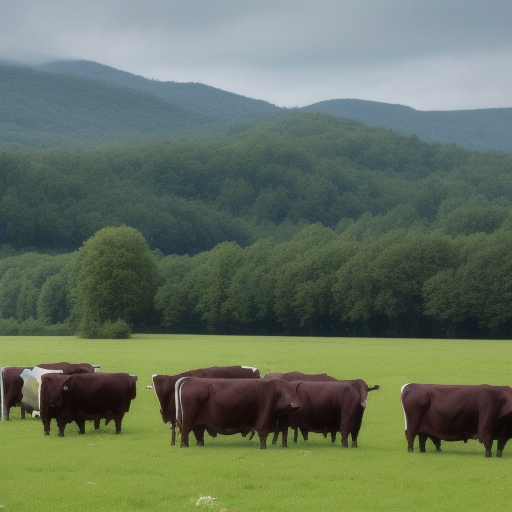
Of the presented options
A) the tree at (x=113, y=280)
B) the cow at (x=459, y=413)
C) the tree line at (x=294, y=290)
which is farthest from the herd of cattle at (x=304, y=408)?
the tree at (x=113, y=280)

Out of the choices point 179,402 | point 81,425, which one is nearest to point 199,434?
point 179,402

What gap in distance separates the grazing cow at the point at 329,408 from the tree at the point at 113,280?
7269cm

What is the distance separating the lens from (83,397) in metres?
25.5

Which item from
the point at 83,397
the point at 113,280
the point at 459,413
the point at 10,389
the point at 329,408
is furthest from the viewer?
the point at 113,280

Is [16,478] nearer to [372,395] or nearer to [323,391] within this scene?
[323,391]

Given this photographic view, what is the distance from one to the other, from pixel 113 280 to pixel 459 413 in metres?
76.7

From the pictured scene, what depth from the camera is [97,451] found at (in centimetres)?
2222

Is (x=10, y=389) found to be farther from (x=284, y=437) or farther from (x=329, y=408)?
(x=329, y=408)

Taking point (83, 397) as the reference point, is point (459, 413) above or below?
above

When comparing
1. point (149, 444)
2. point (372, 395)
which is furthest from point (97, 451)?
point (372, 395)

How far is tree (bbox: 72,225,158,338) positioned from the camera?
96062 millimetres

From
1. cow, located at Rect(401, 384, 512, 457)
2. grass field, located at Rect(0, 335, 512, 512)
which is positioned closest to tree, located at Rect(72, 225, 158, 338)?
grass field, located at Rect(0, 335, 512, 512)

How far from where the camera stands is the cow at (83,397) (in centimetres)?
2503

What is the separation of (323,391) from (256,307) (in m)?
89.7
